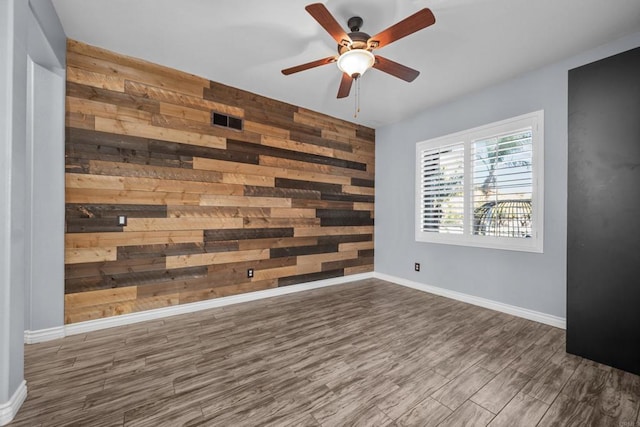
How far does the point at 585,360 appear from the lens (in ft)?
7.13

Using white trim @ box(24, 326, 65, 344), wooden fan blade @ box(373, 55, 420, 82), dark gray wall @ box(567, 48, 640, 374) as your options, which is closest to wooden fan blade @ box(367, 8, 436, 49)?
wooden fan blade @ box(373, 55, 420, 82)

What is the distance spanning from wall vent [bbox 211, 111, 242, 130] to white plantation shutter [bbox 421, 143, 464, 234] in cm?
287

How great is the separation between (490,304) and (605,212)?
1.70 m

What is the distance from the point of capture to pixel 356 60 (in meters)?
2.15

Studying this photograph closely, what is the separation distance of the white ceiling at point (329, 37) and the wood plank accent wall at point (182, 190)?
37 cm

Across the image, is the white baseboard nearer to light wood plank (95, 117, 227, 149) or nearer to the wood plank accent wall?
the wood plank accent wall

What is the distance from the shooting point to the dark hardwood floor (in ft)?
5.14

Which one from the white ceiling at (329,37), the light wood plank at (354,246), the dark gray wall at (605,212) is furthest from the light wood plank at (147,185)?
the dark gray wall at (605,212)

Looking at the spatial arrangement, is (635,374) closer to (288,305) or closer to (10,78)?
(288,305)

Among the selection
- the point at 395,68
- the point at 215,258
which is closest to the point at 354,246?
the point at 215,258

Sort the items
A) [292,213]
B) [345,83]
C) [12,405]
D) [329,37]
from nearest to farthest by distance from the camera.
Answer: [12,405] < [329,37] < [345,83] < [292,213]

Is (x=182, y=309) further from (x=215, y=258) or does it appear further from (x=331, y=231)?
(x=331, y=231)

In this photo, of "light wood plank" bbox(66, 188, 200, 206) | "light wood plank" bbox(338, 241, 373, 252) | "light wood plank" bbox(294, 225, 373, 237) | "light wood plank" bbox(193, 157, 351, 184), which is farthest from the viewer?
"light wood plank" bbox(338, 241, 373, 252)

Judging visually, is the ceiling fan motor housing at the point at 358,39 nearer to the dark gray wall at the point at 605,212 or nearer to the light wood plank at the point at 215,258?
the dark gray wall at the point at 605,212
